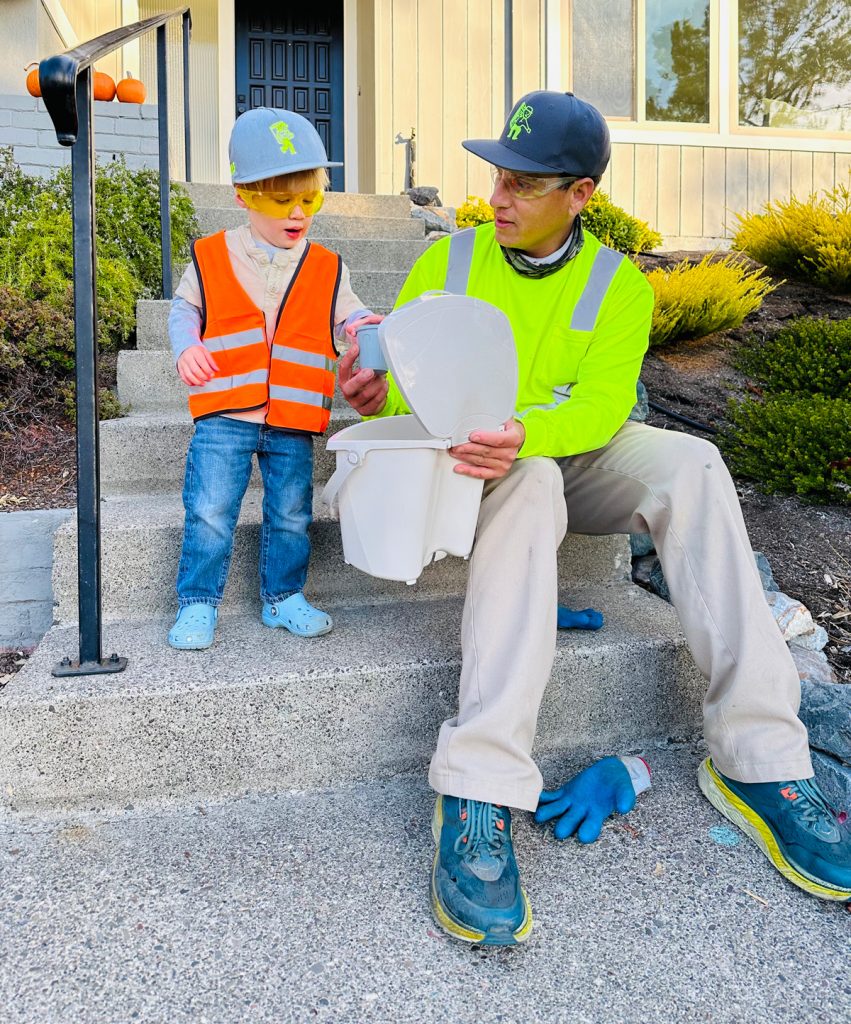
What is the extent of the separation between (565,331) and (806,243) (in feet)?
11.2

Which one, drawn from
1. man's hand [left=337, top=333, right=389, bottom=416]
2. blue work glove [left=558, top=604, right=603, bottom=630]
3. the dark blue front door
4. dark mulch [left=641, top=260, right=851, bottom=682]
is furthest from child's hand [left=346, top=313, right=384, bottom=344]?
the dark blue front door

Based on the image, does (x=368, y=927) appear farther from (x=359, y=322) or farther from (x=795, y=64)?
(x=795, y=64)

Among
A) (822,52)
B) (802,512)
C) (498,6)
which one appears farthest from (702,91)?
(802,512)

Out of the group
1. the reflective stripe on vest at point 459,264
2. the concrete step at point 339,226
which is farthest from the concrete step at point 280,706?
the concrete step at point 339,226

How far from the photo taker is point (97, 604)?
1.62 meters

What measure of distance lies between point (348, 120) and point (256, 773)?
21.0 ft

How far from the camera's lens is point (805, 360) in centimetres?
343

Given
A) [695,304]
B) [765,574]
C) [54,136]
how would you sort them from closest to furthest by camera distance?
[765,574] < [695,304] < [54,136]

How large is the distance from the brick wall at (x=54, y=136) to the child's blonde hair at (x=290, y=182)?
10.7 feet

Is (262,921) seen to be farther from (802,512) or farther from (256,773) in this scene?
(802,512)

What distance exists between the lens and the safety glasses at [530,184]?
5.62 ft

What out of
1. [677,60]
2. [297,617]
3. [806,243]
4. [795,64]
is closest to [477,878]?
[297,617]

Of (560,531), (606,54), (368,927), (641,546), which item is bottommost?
(368,927)

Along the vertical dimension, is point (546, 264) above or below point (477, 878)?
above
